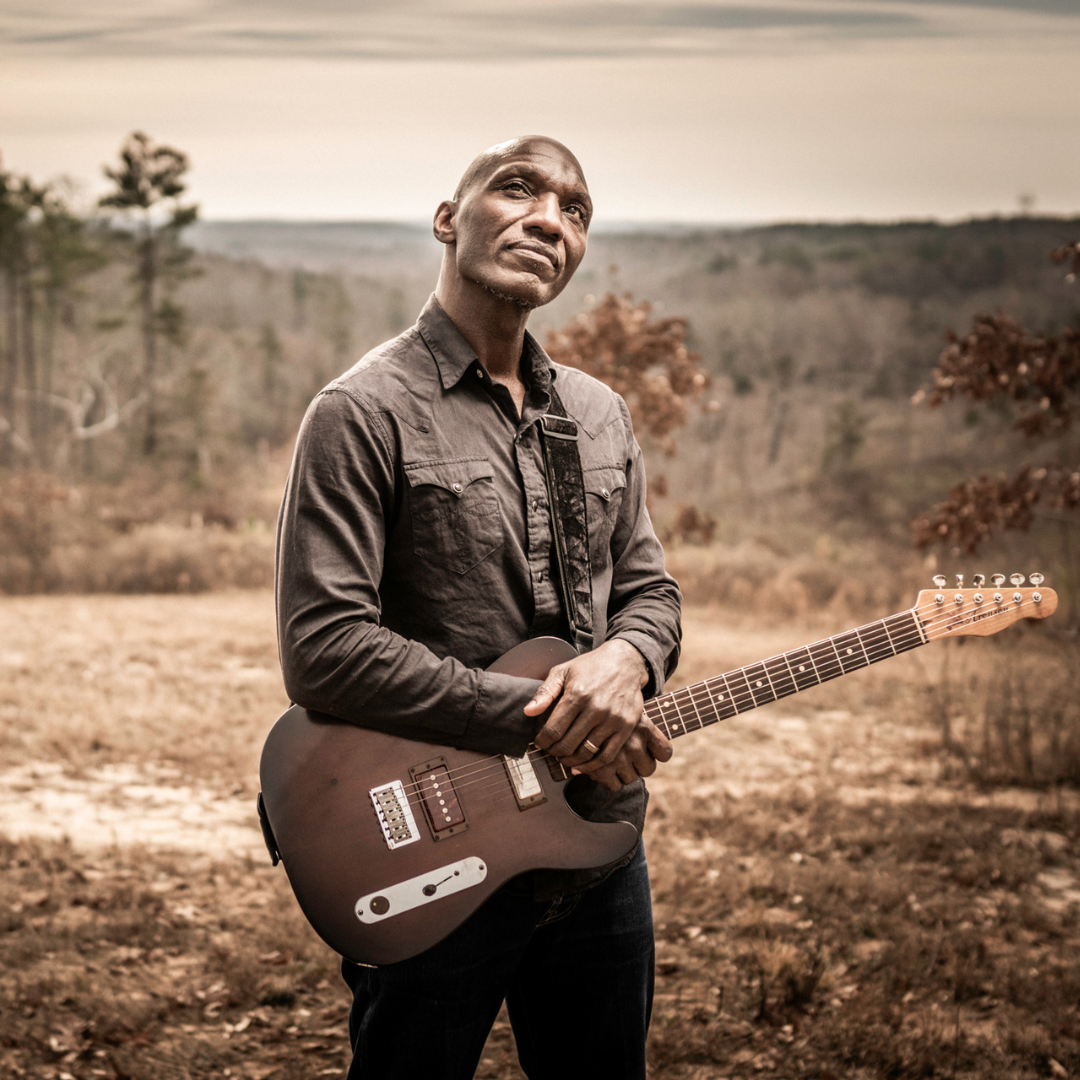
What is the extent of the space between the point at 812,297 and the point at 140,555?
48.5 feet

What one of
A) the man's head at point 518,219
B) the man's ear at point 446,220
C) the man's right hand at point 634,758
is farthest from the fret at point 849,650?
the man's ear at point 446,220

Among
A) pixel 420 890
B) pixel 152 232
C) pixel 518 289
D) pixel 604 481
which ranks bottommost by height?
pixel 420 890

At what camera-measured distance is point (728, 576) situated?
12.6 m

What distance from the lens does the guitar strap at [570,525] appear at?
200 cm

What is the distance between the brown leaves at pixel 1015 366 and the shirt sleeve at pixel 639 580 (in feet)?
13.4

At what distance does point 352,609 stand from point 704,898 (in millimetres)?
3506

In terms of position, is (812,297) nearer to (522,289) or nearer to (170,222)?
(170,222)

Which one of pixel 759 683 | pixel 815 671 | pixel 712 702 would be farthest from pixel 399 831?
pixel 815 671

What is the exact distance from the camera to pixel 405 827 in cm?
187

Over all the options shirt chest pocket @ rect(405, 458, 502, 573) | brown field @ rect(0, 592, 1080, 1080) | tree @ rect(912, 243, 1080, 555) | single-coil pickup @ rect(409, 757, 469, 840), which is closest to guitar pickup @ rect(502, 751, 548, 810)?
single-coil pickup @ rect(409, 757, 469, 840)

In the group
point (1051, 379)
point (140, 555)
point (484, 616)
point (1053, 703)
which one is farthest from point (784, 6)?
point (484, 616)

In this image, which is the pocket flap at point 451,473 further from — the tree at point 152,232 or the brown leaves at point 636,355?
the tree at point 152,232

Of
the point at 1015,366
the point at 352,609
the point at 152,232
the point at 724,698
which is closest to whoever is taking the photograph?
the point at 352,609

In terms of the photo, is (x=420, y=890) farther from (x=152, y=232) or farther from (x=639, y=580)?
(x=152, y=232)
